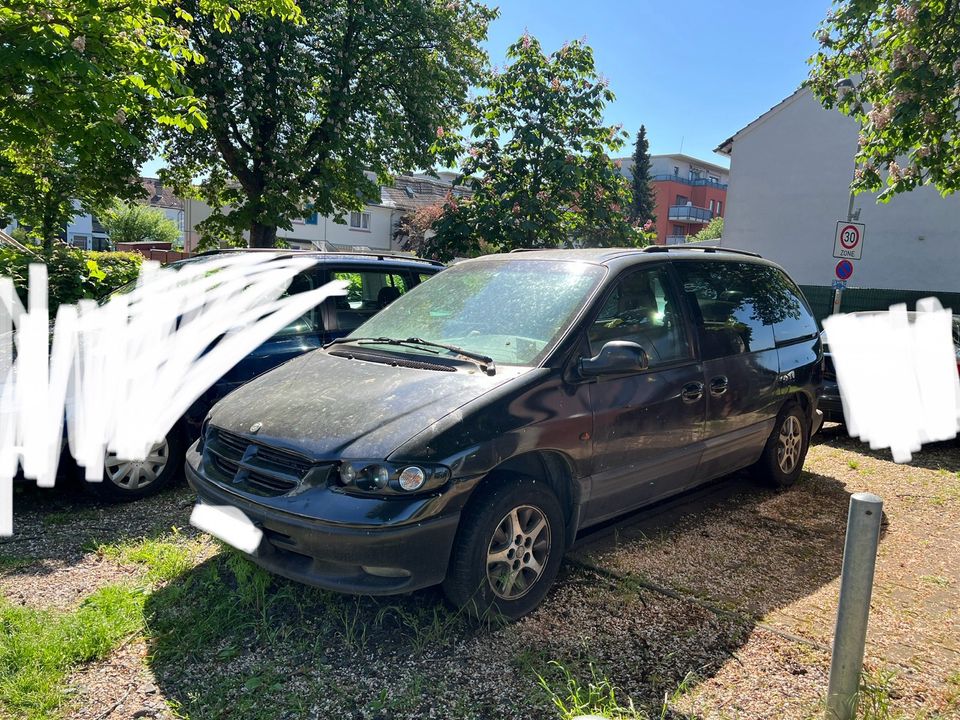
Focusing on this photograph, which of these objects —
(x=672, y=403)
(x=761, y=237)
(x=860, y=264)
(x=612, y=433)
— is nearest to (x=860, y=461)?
(x=672, y=403)

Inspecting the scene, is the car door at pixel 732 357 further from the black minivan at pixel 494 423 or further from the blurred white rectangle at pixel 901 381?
the blurred white rectangle at pixel 901 381

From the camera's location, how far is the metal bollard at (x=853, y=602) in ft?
7.88

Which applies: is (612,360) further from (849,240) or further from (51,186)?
(51,186)

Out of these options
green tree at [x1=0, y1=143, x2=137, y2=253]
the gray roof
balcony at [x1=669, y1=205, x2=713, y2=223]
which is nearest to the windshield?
green tree at [x1=0, y1=143, x2=137, y2=253]

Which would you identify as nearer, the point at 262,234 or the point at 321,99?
the point at 321,99

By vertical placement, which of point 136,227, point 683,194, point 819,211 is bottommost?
point 819,211

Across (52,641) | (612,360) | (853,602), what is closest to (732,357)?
(612,360)

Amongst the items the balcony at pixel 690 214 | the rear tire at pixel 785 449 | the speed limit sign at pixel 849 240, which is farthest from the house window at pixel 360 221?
the rear tire at pixel 785 449

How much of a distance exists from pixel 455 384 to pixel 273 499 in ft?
3.20

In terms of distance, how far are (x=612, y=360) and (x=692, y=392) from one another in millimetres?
969

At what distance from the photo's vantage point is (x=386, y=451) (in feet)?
9.73

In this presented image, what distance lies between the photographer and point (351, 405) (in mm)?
3309

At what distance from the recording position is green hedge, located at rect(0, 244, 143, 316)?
6992 mm

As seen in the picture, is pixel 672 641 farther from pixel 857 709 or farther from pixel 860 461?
pixel 860 461
